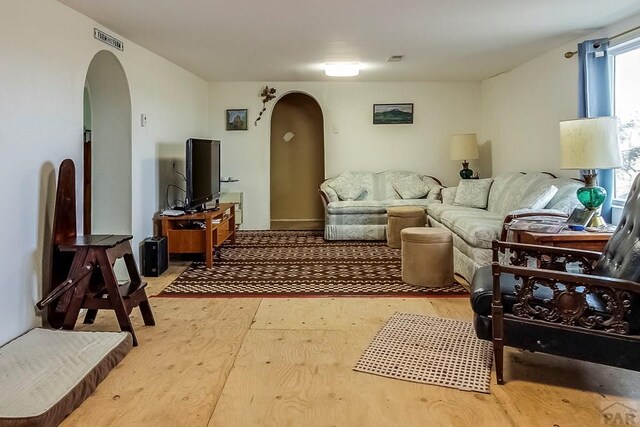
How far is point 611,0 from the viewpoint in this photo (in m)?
3.27

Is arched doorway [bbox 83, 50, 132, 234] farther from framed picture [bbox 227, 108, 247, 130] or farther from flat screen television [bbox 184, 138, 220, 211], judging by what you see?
framed picture [bbox 227, 108, 247, 130]

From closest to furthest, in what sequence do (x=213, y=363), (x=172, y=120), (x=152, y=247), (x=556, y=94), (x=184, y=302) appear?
(x=213, y=363), (x=184, y=302), (x=152, y=247), (x=556, y=94), (x=172, y=120)

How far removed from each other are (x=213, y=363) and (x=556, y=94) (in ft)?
13.8

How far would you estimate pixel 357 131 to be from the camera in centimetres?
706

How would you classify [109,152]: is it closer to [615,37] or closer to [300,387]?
[300,387]

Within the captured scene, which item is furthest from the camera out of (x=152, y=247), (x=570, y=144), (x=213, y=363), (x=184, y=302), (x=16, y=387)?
(x=152, y=247)

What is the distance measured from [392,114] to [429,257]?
359cm

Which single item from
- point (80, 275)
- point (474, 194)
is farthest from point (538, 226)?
point (80, 275)

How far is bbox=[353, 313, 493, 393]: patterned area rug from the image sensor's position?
2285mm

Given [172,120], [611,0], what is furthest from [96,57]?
Answer: [611,0]

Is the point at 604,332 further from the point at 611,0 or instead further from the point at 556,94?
the point at 556,94

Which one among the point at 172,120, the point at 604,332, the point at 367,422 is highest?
the point at 172,120

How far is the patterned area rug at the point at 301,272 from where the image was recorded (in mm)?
3852

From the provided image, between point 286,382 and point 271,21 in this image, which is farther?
point 271,21
